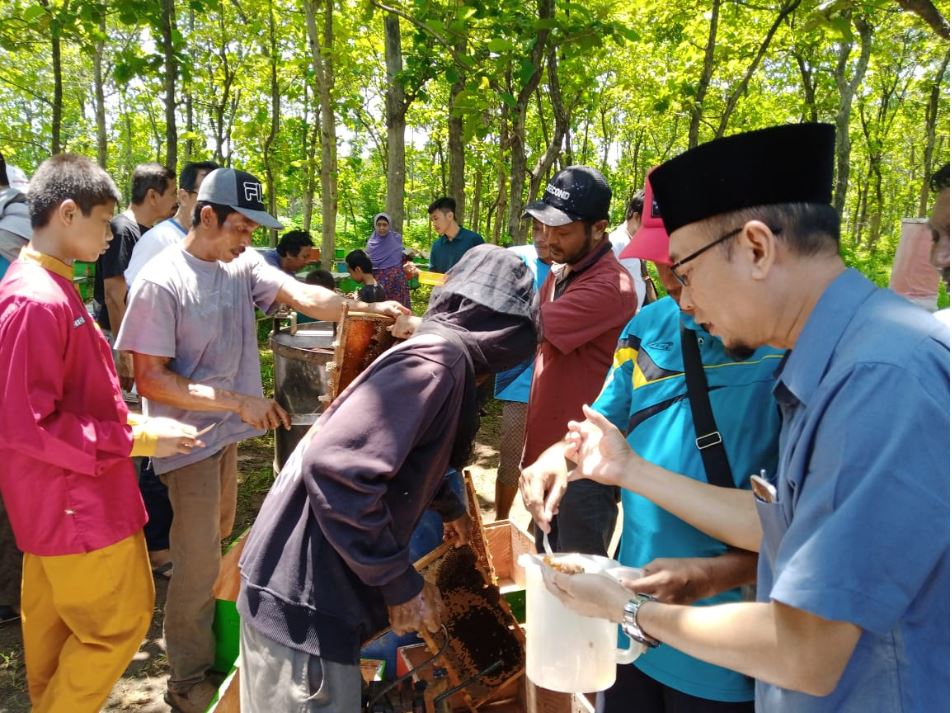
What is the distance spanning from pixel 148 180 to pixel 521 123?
3121mm

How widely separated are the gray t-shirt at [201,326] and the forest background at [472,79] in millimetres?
2628

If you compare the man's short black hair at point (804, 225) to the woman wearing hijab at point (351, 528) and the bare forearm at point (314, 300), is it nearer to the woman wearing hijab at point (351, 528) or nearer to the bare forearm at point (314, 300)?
the woman wearing hijab at point (351, 528)

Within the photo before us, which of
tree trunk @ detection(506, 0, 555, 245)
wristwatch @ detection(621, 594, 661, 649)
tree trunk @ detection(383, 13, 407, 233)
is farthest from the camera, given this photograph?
tree trunk @ detection(383, 13, 407, 233)

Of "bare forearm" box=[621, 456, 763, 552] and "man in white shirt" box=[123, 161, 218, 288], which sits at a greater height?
"man in white shirt" box=[123, 161, 218, 288]

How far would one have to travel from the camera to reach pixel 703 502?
5.20 ft

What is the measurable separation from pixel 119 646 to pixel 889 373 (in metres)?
2.74

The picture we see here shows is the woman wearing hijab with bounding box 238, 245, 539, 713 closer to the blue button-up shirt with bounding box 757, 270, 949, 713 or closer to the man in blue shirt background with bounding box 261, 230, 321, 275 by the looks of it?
the blue button-up shirt with bounding box 757, 270, 949, 713

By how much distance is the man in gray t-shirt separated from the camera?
2852 mm

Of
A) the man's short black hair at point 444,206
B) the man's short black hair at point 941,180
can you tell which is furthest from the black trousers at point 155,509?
the man's short black hair at point 444,206

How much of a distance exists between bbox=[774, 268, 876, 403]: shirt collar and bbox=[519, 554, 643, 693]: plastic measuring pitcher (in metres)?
0.74

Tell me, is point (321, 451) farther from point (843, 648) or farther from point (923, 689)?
point (923, 689)

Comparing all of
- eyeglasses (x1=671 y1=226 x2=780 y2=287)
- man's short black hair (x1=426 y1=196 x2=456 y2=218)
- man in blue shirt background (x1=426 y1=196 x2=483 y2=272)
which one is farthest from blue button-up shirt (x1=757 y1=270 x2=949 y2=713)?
man's short black hair (x1=426 y1=196 x2=456 y2=218)

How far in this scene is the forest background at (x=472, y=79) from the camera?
5.58 m

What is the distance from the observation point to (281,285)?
11.2 ft
